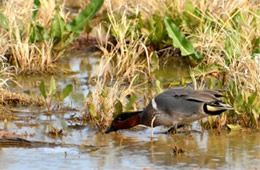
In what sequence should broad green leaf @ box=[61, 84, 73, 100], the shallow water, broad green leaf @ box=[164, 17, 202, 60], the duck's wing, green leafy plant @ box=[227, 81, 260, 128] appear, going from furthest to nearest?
broad green leaf @ box=[164, 17, 202, 60] → broad green leaf @ box=[61, 84, 73, 100] → green leafy plant @ box=[227, 81, 260, 128] → the duck's wing → the shallow water

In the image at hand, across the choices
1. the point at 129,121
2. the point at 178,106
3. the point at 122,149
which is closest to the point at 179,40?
the point at 178,106

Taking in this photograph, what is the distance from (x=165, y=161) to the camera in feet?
19.2

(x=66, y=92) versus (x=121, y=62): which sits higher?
(x=121, y=62)

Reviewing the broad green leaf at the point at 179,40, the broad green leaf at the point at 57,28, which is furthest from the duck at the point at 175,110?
the broad green leaf at the point at 57,28

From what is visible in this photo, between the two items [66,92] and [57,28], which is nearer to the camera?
[66,92]

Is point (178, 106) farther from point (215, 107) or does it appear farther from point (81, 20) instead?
point (81, 20)

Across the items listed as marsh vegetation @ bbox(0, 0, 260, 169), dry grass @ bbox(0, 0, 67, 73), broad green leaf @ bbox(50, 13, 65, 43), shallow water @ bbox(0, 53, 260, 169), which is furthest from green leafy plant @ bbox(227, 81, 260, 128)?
broad green leaf @ bbox(50, 13, 65, 43)

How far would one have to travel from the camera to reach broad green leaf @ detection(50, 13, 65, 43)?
9484 millimetres

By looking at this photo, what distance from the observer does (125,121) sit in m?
6.77

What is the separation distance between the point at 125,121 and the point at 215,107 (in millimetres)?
770

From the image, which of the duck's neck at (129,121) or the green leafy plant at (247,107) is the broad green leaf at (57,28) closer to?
the duck's neck at (129,121)

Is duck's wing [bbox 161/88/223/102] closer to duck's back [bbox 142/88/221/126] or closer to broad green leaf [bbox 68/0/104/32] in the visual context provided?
duck's back [bbox 142/88/221/126]

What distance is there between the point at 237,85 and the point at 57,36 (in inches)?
125

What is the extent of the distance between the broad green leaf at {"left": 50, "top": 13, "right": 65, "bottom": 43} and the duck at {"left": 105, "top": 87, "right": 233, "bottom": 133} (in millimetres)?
2830
